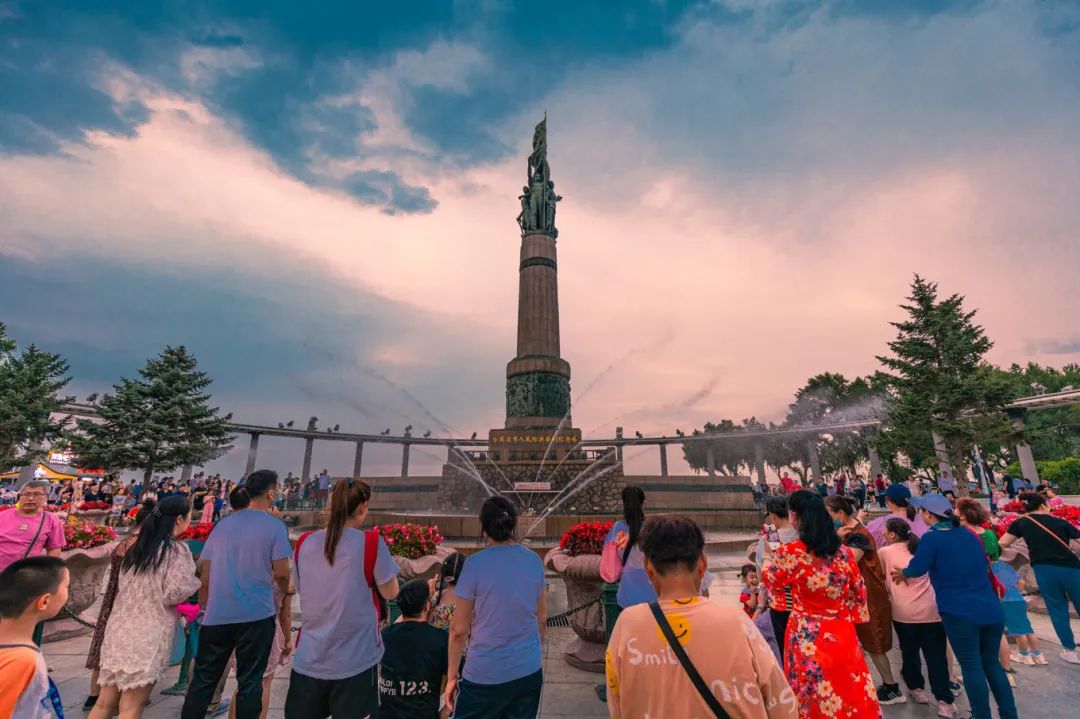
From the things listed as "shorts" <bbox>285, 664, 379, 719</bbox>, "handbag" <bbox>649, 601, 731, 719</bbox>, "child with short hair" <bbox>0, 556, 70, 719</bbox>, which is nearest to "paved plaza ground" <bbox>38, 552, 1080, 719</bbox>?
"shorts" <bbox>285, 664, 379, 719</bbox>

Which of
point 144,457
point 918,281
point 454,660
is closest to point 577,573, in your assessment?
point 454,660

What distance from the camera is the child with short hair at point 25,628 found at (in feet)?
6.61

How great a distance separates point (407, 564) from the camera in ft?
19.0

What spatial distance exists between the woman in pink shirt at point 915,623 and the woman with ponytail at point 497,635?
11.8 feet

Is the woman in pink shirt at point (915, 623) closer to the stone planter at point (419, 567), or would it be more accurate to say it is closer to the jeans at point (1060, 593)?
the jeans at point (1060, 593)

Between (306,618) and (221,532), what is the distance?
1077 mm

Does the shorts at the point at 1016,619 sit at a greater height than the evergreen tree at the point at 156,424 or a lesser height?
lesser

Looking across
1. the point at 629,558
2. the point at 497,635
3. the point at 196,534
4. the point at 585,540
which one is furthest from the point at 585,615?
the point at 196,534

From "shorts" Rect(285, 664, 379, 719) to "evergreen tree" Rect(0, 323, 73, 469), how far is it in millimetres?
33579

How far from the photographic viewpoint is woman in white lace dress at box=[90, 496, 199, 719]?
145 inches

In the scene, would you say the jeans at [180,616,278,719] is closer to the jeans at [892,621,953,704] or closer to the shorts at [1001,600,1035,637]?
the jeans at [892,621,953,704]

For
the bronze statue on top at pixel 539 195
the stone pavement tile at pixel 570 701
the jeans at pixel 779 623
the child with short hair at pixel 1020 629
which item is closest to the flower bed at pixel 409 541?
the stone pavement tile at pixel 570 701

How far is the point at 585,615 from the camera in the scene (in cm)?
570

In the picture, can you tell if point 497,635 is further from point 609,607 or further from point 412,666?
point 609,607
